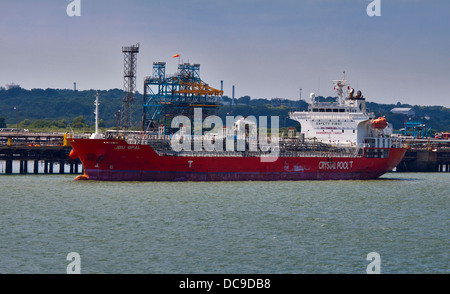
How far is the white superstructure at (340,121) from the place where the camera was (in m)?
61.5

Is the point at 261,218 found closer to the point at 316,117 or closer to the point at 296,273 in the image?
the point at 296,273

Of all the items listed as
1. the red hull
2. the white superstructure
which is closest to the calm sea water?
the red hull

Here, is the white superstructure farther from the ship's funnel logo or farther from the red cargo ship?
the ship's funnel logo

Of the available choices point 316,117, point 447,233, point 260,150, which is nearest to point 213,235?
point 447,233

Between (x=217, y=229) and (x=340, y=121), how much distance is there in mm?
34022

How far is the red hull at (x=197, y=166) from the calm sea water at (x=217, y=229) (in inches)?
64.5

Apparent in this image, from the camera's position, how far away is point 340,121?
62062 millimetres

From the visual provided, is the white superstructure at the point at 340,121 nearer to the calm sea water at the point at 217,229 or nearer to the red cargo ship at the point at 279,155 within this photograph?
the red cargo ship at the point at 279,155

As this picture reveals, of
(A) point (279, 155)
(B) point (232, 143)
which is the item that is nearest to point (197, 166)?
(B) point (232, 143)

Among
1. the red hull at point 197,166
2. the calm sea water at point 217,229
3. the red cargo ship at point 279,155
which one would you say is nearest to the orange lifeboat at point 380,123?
the red cargo ship at point 279,155

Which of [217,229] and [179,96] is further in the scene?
[179,96]

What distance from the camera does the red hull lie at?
48.9 meters

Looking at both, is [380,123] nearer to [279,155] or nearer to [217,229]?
[279,155]

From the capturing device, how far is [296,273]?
23.3 meters
